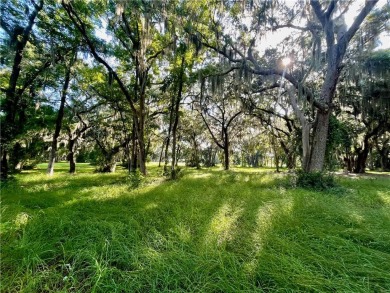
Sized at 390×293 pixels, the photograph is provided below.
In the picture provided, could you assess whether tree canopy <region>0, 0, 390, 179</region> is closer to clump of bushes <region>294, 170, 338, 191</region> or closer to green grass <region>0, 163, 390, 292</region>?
clump of bushes <region>294, 170, 338, 191</region>

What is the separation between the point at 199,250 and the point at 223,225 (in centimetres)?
80

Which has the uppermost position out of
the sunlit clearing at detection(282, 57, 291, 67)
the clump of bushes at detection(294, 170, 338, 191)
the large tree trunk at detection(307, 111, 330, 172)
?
the sunlit clearing at detection(282, 57, 291, 67)

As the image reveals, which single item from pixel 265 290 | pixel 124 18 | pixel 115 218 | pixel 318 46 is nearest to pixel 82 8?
pixel 124 18

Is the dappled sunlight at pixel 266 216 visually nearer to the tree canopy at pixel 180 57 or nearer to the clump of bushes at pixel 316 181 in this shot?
the clump of bushes at pixel 316 181

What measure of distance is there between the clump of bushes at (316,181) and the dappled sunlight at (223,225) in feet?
11.6

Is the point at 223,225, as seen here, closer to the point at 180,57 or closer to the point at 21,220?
the point at 21,220

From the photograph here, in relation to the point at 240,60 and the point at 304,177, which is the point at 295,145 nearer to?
the point at 304,177

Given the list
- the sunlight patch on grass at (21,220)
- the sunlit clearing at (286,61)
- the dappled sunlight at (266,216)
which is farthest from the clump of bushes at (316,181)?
the sunlight patch on grass at (21,220)

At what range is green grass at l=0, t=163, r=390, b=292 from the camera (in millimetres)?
1699

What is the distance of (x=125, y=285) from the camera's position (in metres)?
1.68

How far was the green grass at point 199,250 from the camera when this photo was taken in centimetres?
170

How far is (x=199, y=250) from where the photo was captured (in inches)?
88.5

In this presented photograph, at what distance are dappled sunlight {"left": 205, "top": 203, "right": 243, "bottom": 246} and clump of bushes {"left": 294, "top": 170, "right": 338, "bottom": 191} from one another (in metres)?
3.52

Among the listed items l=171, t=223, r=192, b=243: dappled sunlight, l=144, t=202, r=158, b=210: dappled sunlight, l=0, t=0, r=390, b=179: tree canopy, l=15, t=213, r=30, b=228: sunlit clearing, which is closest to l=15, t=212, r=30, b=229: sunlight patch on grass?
l=15, t=213, r=30, b=228: sunlit clearing
